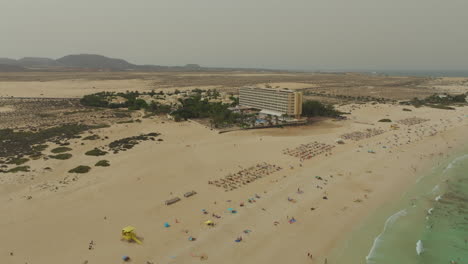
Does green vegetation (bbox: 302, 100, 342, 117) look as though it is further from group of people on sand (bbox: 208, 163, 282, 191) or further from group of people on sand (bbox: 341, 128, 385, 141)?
group of people on sand (bbox: 208, 163, 282, 191)

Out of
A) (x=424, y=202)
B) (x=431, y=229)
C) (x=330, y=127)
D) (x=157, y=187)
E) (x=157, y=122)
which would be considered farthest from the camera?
(x=157, y=122)

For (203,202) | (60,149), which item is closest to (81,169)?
(60,149)

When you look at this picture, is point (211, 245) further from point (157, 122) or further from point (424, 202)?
point (157, 122)

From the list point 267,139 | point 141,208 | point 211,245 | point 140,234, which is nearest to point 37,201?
point 141,208

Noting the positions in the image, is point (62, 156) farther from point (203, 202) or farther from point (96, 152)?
point (203, 202)

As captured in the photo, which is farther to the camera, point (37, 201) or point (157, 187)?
point (157, 187)
